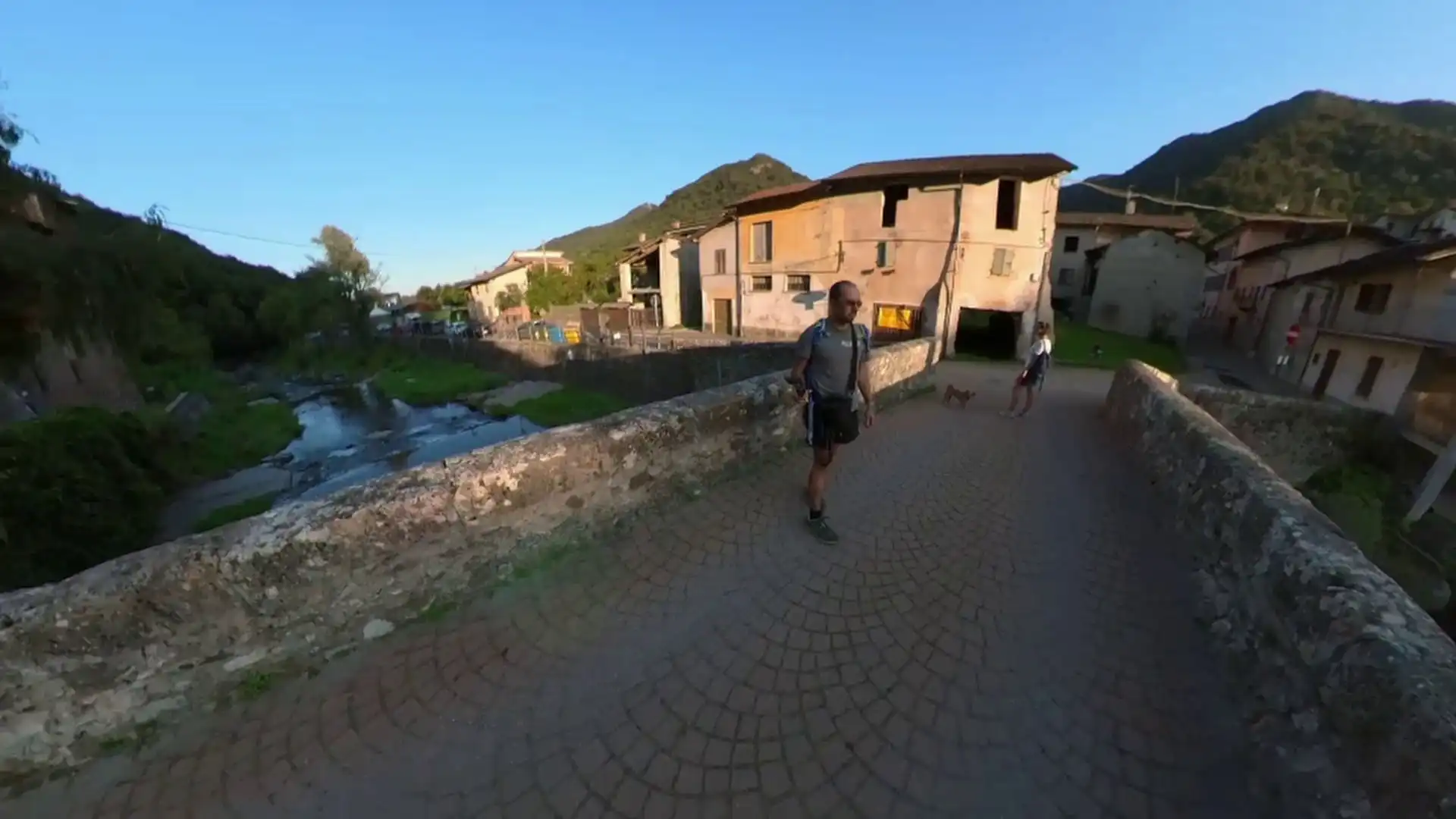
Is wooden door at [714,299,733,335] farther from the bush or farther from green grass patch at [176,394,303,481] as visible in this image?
the bush

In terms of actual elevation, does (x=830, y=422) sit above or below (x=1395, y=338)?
above

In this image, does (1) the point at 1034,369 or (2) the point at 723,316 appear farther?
(2) the point at 723,316

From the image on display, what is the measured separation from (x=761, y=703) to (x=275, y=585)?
2628mm

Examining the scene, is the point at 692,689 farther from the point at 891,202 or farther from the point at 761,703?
the point at 891,202

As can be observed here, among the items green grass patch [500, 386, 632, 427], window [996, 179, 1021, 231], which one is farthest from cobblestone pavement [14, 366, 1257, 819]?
green grass patch [500, 386, 632, 427]

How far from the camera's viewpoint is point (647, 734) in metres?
2.51

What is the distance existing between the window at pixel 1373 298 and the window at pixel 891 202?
14376 millimetres

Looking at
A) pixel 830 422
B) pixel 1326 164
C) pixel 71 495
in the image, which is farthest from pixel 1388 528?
pixel 1326 164

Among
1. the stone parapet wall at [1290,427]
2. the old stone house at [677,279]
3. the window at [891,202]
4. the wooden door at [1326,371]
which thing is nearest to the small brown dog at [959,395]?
the stone parapet wall at [1290,427]

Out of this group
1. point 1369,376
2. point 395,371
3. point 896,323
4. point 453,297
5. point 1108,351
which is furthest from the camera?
point 453,297

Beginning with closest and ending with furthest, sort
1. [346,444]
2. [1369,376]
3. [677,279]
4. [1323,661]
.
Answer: [1323,661] < [1369,376] < [346,444] < [677,279]

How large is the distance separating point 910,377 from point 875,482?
17.9 feet

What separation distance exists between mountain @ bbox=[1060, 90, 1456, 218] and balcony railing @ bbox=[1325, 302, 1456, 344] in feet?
66.4

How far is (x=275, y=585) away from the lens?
259 centimetres
